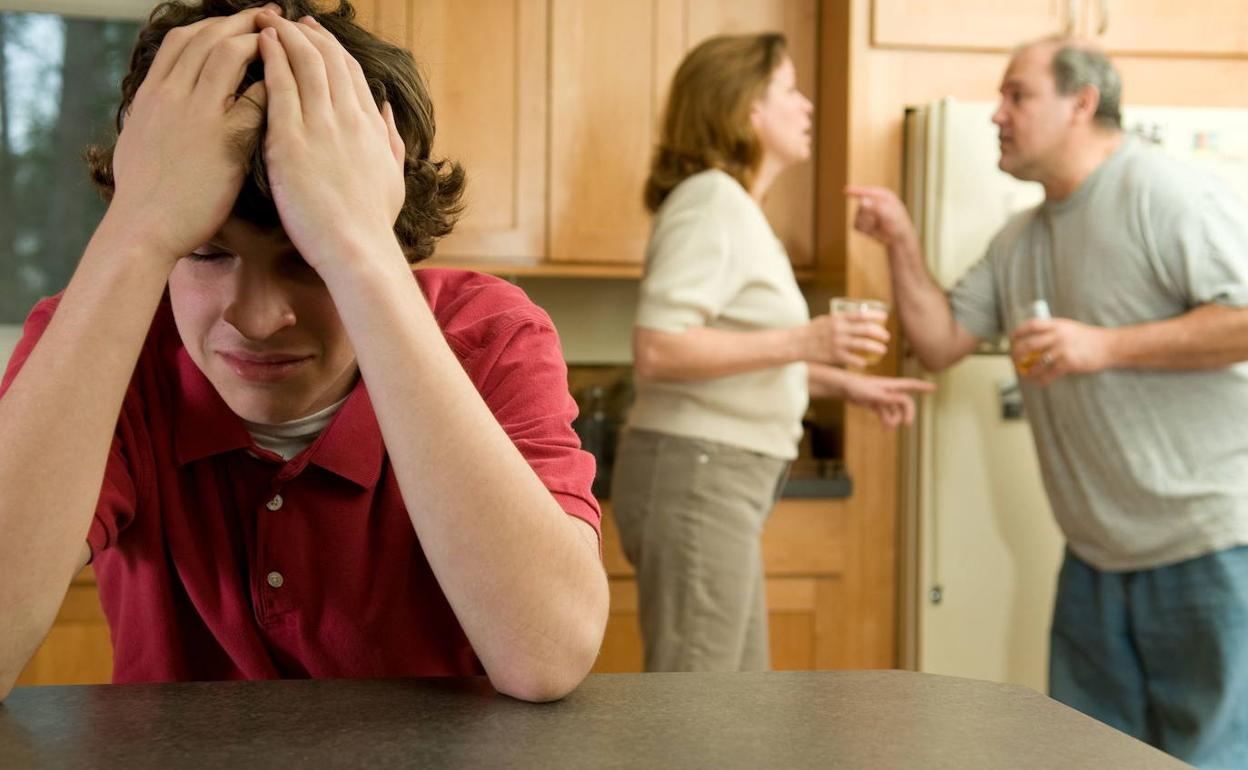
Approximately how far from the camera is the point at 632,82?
2732 mm

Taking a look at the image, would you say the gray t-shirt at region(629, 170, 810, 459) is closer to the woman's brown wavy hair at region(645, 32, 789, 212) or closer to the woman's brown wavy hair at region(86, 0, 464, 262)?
the woman's brown wavy hair at region(645, 32, 789, 212)

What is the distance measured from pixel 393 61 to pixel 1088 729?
0.65 metres

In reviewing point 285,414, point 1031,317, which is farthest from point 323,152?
point 1031,317

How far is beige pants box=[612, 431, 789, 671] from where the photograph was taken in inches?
77.8

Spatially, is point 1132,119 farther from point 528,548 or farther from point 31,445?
point 31,445

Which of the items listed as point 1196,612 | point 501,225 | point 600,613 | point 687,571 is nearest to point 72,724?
point 600,613

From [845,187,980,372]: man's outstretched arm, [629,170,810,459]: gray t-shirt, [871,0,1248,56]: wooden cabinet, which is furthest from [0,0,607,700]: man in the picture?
[871,0,1248,56]: wooden cabinet

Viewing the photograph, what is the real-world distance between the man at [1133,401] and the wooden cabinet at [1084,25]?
0.29 m

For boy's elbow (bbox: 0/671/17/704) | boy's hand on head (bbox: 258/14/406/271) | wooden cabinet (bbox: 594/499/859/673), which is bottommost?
wooden cabinet (bbox: 594/499/859/673)

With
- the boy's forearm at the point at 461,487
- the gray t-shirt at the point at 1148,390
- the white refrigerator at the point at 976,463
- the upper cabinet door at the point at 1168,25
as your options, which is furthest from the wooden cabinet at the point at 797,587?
the boy's forearm at the point at 461,487

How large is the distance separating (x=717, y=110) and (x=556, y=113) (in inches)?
26.7

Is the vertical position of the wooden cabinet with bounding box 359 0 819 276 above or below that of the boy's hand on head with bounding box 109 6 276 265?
above

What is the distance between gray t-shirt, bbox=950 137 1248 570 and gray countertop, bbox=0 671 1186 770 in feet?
4.64

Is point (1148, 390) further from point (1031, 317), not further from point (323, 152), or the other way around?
point (323, 152)
